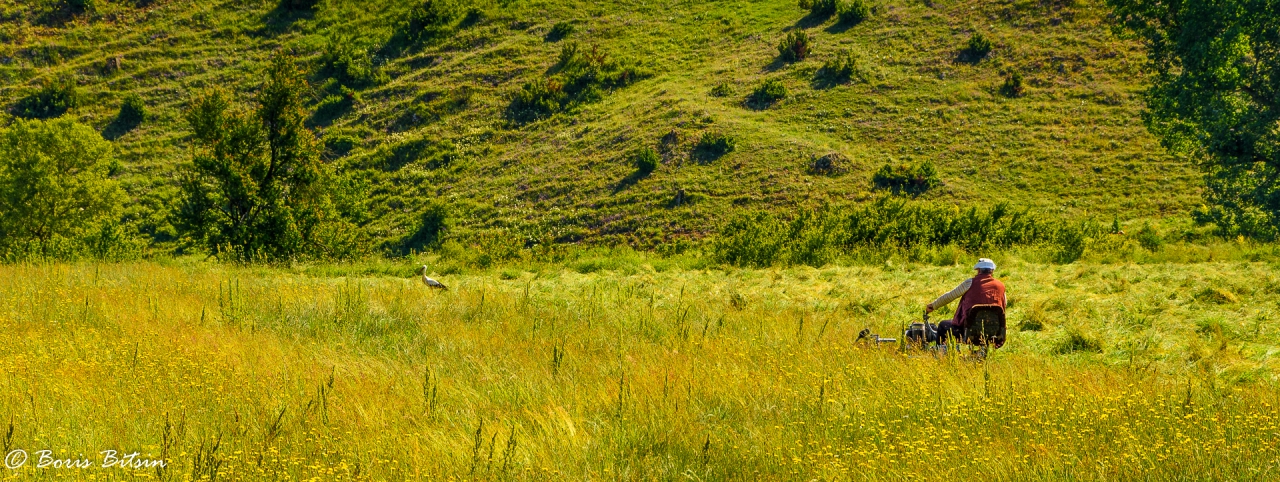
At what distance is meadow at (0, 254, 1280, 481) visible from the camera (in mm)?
4832

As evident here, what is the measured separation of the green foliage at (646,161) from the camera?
33094mm

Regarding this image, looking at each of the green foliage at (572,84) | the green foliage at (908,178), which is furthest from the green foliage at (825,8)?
the green foliage at (908,178)

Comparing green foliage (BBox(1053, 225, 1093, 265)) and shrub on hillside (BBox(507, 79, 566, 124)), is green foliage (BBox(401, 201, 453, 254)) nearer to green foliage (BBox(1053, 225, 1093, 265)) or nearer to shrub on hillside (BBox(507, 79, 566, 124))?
shrub on hillside (BBox(507, 79, 566, 124))

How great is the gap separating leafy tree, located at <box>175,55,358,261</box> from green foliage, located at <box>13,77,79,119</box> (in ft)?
94.3

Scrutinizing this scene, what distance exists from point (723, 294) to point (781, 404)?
319 inches

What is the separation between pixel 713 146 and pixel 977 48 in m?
16.5

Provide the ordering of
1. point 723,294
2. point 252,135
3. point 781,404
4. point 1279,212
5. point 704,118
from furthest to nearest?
1. point 704,118
2. point 252,135
3. point 1279,212
4. point 723,294
5. point 781,404

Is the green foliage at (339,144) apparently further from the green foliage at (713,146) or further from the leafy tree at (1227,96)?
the leafy tree at (1227,96)

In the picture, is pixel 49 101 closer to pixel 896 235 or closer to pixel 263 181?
pixel 263 181

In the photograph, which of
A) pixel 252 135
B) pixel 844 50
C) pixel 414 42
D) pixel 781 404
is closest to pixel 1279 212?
pixel 781 404

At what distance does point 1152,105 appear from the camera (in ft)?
67.7

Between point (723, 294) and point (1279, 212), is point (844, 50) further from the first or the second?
point (723, 294)

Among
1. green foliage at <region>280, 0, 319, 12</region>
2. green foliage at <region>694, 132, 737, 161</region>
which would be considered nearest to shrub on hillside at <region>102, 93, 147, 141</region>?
green foliage at <region>280, 0, 319, 12</region>

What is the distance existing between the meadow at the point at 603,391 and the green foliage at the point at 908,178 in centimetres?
1921
